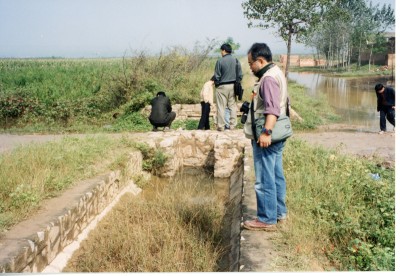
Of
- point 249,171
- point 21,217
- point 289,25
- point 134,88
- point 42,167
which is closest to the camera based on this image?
point 21,217

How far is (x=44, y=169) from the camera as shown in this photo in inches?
209

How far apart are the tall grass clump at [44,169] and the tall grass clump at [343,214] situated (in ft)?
9.26

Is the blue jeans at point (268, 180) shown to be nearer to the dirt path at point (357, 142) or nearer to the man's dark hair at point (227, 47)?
the dirt path at point (357, 142)

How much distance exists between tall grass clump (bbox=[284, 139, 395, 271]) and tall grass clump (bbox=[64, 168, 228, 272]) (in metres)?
0.98

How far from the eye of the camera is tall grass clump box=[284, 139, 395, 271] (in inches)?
130

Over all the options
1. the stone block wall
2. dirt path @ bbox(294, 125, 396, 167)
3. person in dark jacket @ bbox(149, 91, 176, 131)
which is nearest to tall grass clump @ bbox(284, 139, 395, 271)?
dirt path @ bbox(294, 125, 396, 167)

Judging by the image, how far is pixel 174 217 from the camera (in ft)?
15.8

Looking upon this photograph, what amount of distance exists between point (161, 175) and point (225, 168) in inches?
51.8

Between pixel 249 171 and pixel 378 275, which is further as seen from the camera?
pixel 249 171

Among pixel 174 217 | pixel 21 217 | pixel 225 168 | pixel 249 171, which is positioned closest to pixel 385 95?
pixel 225 168

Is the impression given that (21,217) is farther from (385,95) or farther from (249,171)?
(385,95)

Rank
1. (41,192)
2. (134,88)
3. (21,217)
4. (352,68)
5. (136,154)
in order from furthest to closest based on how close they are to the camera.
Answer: (352,68), (134,88), (136,154), (41,192), (21,217)

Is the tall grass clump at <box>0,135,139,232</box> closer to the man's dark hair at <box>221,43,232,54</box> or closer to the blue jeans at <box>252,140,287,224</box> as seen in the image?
the blue jeans at <box>252,140,287,224</box>

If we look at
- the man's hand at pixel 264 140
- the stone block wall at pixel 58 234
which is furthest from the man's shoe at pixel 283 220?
the stone block wall at pixel 58 234
